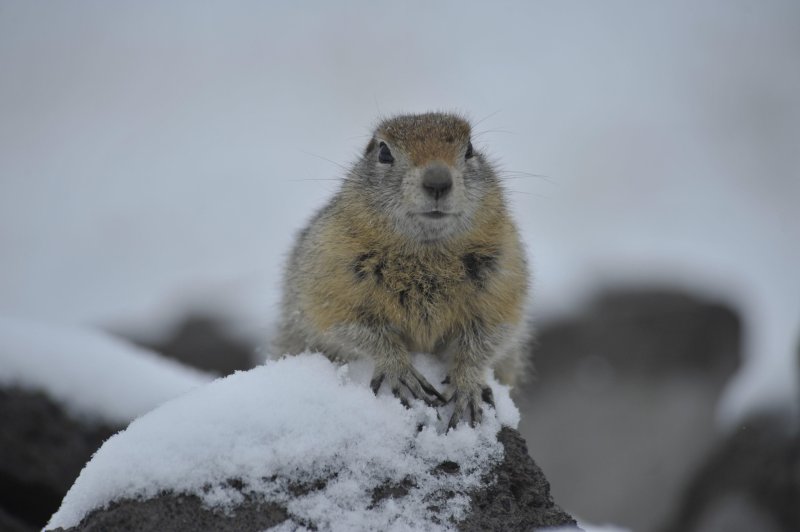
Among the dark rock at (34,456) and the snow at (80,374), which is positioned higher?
the snow at (80,374)

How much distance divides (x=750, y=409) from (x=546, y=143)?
7.98 m

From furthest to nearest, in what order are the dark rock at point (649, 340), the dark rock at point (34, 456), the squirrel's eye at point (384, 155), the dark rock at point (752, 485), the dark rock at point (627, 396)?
the dark rock at point (649, 340) < the dark rock at point (627, 396) < the dark rock at point (752, 485) < the dark rock at point (34, 456) < the squirrel's eye at point (384, 155)

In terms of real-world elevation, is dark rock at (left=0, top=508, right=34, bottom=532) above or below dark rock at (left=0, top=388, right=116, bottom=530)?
below

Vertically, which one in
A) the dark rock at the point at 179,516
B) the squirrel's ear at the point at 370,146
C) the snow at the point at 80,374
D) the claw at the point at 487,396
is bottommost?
the dark rock at the point at 179,516

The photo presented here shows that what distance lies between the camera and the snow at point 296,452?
11.1 ft

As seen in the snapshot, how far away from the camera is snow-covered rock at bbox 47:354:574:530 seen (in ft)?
11.0

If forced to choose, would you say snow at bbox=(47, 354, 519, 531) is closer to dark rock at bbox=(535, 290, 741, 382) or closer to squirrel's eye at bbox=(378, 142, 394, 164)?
squirrel's eye at bbox=(378, 142, 394, 164)

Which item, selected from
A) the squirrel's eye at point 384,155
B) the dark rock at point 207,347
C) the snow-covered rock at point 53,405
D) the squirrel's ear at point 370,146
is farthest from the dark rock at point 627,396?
the squirrel's eye at point 384,155

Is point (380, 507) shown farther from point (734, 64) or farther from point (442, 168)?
point (734, 64)

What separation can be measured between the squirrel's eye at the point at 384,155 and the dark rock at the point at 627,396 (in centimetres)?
519

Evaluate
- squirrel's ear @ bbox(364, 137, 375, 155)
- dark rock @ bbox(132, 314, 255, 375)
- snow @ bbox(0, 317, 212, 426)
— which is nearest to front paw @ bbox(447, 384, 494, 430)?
squirrel's ear @ bbox(364, 137, 375, 155)

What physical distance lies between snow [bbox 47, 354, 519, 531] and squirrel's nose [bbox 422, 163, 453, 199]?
97cm

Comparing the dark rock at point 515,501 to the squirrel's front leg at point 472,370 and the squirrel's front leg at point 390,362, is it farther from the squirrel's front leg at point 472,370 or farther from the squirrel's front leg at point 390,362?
the squirrel's front leg at point 390,362

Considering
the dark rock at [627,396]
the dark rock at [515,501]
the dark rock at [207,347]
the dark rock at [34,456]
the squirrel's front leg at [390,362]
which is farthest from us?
the dark rock at [207,347]
